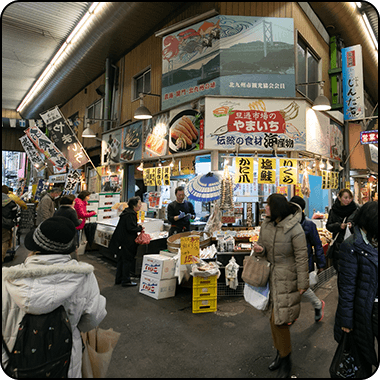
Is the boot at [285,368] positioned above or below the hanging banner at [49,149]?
below

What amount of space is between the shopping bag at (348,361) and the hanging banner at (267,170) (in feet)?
15.9

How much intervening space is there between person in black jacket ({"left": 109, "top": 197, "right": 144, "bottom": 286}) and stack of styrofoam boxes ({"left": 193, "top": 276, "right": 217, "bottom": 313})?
197 cm

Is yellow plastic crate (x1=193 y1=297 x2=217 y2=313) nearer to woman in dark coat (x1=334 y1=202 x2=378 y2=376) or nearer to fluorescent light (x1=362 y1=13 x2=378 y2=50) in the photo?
woman in dark coat (x1=334 y1=202 x2=378 y2=376)

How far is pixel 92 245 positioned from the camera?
394 inches

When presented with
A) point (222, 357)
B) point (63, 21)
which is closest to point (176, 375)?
point (222, 357)

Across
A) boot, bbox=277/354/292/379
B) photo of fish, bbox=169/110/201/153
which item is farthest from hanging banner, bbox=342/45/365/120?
boot, bbox=277/354/292/379

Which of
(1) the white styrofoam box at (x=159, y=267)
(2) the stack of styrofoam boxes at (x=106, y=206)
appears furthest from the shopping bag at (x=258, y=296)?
(2) the stack of styrofoam boxes at (x=106, y=206)

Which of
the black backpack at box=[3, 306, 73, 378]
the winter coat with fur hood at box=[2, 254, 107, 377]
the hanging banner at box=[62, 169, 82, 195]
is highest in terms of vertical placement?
the hanging banner at box=[62, 169, 82, 195]

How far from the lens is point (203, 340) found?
3.96 m

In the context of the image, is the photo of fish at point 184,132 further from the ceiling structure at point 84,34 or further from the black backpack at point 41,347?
the black backpack at point 41,347

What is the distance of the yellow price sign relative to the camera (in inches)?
209

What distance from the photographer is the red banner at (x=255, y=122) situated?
7809mm

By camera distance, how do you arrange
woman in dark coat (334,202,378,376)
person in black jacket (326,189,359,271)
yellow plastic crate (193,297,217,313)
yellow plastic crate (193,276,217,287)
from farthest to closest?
person in black jacket (326,189,359,271), yellow plastic crate (193,276,217,287), yellow plastic crate (193,297,217,313), woman in dark coat (334,202,378,376)

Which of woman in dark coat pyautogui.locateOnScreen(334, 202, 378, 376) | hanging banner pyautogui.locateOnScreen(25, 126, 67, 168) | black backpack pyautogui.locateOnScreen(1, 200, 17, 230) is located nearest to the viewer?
woman in dark coat pyautogui.locateOnScreen(334, 202, 378, 376)
